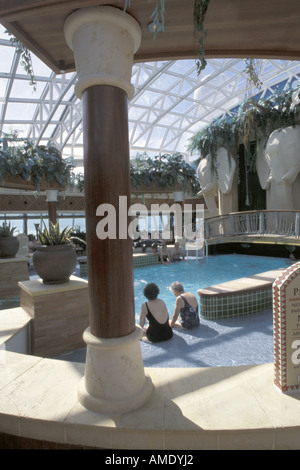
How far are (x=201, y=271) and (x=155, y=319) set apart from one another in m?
5.95

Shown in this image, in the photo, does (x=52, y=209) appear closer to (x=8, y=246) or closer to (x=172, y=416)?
(x=8, y=246)

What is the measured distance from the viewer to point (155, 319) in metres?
3.64

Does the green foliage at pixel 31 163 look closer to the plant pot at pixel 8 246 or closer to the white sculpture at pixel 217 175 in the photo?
the plant pot at pixel 8 246

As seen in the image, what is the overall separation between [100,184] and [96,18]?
0.88m

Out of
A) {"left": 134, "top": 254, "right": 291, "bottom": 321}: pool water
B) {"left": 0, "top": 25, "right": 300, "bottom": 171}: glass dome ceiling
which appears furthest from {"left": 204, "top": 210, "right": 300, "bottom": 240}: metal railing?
{"left": 0, "top": 25, "right": 300, "bottom": 171}: glass dome ceiling

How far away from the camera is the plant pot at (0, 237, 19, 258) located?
19.6ft

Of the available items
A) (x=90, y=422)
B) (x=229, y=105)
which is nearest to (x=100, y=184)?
(x=90, y=422)

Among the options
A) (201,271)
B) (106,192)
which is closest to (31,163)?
(201,271)

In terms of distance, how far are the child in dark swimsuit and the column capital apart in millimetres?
2600

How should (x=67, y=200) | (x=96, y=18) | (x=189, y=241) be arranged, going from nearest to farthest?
(x=96, y=18), (x=189, y=241), (x=67, y=200)

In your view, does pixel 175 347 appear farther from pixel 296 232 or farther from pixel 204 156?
pixel 204 156

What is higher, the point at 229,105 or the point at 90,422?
the point at 229,105

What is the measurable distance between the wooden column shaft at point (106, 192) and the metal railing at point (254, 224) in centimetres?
977

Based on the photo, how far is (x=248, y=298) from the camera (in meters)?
4.59
